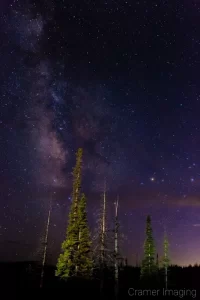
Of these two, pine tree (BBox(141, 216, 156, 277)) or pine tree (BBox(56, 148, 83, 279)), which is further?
pine tree (BBox(141, 216, 156, 277))

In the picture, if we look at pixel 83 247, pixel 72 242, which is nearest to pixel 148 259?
pixel 83 247

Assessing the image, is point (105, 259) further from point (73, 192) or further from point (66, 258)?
point (73, 192)

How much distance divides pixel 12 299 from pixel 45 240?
10.3 meters

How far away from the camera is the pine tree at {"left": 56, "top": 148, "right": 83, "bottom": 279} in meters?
40.4

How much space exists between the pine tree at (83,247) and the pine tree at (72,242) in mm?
652

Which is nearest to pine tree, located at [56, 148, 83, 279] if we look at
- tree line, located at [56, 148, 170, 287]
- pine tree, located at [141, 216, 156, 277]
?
tree line, located at [56, 148, 170, 287]

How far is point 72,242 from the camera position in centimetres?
4131

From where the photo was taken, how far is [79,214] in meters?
44.4

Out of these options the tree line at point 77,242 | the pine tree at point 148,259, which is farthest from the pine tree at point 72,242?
the pine tree at point 148,259

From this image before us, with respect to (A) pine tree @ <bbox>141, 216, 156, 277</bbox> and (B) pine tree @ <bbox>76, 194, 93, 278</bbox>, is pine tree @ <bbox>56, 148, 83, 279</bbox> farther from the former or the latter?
(A) pine tree @ <bbox>141, 216, 156, 277</bbox>

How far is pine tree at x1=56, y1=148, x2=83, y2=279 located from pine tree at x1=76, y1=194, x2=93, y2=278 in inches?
25.7

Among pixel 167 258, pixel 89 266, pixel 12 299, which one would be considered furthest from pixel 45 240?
pixel 167 258

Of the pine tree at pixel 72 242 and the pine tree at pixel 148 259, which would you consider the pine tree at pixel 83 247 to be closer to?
the pine tree at pixel 72 242

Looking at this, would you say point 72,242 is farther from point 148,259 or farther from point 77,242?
point 148,259
